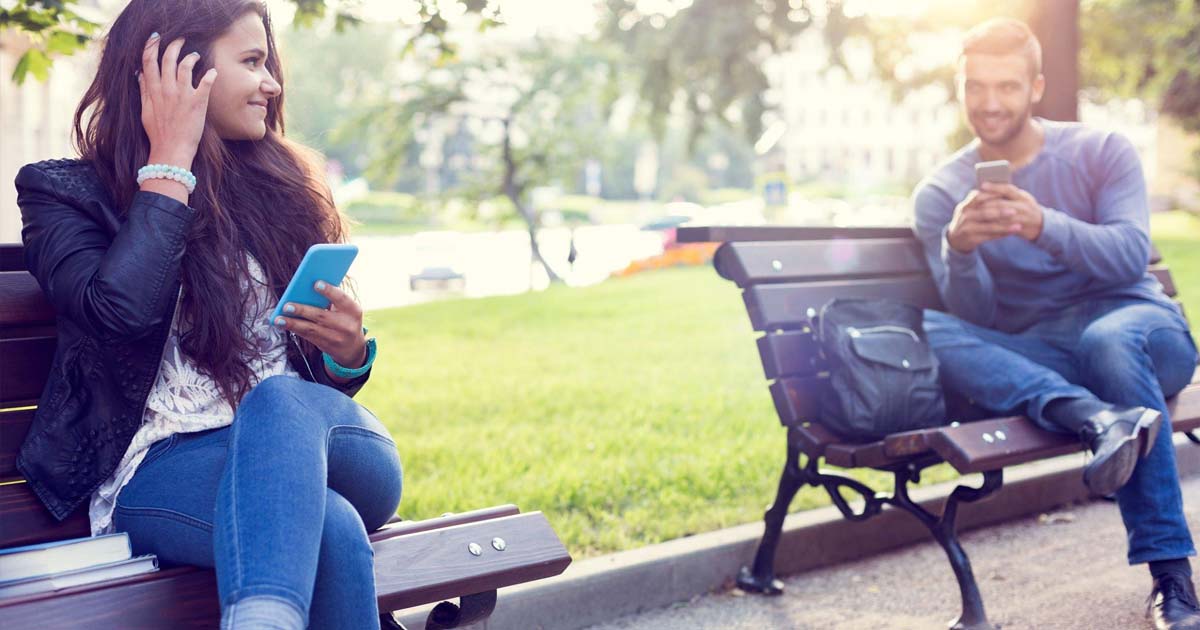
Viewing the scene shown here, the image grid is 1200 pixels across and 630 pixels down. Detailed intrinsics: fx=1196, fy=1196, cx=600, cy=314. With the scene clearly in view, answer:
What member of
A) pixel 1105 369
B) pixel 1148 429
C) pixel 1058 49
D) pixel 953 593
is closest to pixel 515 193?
pixel 1058 49

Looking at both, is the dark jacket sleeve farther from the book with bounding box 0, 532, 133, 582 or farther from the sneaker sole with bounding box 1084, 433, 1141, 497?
the sneaker sole with bounding box 1084, 433, 1141, 497

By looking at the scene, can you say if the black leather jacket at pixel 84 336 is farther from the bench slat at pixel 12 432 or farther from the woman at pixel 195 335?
the bench slat at pixel 12 432

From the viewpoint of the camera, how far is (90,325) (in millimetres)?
2178

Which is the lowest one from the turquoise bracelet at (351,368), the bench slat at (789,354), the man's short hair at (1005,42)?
the bench slat at (789,354)

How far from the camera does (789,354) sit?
12.5ft

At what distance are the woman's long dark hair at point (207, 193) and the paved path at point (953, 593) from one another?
1.60 metres

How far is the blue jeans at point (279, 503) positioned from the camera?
6.30ft

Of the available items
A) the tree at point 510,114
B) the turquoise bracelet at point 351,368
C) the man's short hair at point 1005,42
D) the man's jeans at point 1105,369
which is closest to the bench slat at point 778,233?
the man's jeans at point 1105,369

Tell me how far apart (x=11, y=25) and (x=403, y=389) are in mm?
3396

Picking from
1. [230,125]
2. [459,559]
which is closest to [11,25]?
[230,125]

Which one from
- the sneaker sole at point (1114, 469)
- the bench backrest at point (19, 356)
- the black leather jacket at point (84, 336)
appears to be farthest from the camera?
the sneaker sole at point (1114, 469)

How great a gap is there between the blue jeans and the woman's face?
0.62 metres

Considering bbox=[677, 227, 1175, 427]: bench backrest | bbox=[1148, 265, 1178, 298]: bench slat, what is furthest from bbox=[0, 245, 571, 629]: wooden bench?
bbox=[1148, 265, 1178, 298]: bench slat

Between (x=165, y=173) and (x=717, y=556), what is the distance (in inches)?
89.3
